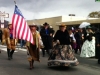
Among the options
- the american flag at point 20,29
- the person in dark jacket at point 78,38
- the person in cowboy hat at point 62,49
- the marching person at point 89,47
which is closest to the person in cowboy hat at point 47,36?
the marching person at point 89,47

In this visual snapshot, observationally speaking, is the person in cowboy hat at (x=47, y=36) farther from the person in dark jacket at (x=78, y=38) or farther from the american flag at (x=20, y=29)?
the american flag at (x=20, y=29)

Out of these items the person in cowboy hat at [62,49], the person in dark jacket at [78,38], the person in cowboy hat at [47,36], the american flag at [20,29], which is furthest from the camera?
the person in dark jacket at [78,38]

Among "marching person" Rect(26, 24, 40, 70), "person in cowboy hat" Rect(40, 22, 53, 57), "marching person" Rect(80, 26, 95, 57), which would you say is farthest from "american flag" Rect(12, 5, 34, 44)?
"marching person" Rect(80, 26, 95, 57)

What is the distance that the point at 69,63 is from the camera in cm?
896

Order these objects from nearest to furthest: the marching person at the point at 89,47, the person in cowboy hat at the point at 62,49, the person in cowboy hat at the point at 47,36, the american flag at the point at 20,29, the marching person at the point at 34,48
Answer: the american flag at the point at 20,29, the person in cowboy hat at the point at 62,49, the marching person at the point at 34,48, the marching person at the point at 89,47, the person in cowboy hat at the point at 47,36

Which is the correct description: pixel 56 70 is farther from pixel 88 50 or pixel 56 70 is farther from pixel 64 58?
pixel 88 50

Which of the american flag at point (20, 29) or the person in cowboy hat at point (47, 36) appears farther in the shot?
the person in cowboy hat at point (47, 36)

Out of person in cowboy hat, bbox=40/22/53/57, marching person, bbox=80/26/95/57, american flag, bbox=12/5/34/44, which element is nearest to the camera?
american flag, bbox=12/5/34/44

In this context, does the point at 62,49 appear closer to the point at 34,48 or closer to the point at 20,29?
the point at 34,48

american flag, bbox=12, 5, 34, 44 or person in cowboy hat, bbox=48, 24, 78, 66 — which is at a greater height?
american flag, bbox=12, 5, 34, 44

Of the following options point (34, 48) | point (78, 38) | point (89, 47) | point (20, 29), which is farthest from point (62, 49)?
point (78, 38)

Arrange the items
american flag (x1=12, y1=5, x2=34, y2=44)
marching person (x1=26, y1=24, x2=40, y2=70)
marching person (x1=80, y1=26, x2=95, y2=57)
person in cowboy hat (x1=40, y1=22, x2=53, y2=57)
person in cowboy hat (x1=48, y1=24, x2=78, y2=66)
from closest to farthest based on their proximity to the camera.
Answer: american flag (x1=12, y1=5, x2=34, y2=44)
person in cowboy hat (x1=48, y1=24, x2=78, y2=66)
marching person (x1=26, y1=24, x2=40, y2=70)
marching person (x1=80, y1=26, x2=95, y2=57)
person in cowboy hat (x1=40, y1=22, x2=53, y2=57)

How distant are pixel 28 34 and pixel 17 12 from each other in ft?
3.04

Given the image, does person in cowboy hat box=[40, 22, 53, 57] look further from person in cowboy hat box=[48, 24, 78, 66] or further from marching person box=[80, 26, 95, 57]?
person in cowboy hat box=[48, 24, 78, 66]
